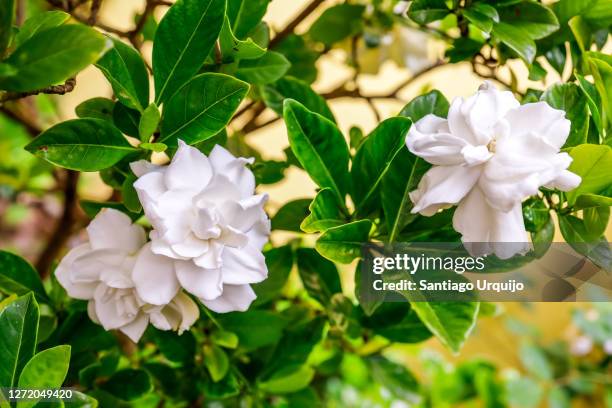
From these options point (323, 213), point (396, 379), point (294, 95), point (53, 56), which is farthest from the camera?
point (396, 379)

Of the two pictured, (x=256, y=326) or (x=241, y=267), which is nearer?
(x=241, y=267)

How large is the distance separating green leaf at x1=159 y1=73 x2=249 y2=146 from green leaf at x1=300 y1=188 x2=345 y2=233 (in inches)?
3.2

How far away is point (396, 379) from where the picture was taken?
0.69 meters

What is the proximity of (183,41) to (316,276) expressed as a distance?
263 millimetres

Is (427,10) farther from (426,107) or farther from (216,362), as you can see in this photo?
(216,362)

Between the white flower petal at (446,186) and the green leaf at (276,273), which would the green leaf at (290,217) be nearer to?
the green leaf at (276,273)

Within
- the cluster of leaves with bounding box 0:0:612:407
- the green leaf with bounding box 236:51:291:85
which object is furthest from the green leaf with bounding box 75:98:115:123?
the green leaf with bounding box 236:51:291:85

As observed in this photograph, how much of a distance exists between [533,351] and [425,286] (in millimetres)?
1285

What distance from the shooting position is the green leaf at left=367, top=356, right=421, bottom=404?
68 cm

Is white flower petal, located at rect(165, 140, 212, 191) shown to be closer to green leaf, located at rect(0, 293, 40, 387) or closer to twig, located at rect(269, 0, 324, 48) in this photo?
green leaf, located at rect(0, 293, 40, 387)

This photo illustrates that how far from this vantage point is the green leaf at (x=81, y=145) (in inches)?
15.9

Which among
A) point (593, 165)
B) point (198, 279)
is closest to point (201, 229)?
point (198, 279)

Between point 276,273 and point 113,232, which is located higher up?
point 113,232

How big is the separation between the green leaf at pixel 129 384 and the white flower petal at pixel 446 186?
0.98 ft
